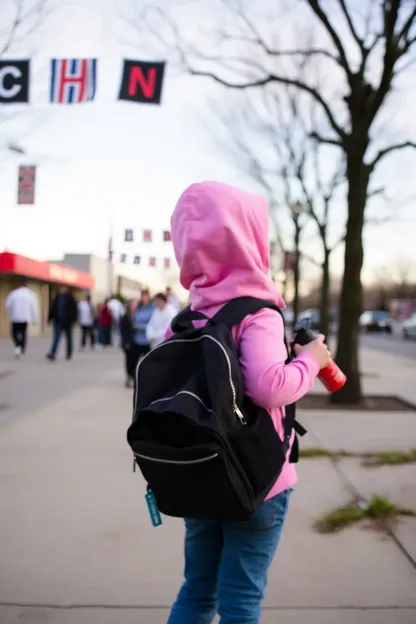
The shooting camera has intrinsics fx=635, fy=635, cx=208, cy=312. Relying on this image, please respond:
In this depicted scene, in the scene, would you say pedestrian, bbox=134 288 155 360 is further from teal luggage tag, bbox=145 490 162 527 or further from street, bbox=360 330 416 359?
street, bbox=360 330 416 359

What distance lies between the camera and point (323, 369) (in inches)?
81.9

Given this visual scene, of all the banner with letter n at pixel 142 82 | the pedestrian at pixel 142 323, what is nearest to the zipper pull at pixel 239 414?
the pedestrian at pixel 142 323

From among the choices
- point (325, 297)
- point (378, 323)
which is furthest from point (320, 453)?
point (378, 323)

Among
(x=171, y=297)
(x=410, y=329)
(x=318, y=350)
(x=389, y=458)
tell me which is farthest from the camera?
(x=410, y=329)

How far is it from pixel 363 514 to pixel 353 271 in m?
5.57

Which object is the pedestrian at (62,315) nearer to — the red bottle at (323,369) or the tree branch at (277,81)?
the tree branch at (277,81)

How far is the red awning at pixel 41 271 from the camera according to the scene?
90.0 ft

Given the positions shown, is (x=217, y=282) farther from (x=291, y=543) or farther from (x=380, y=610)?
(x=291, y=543)

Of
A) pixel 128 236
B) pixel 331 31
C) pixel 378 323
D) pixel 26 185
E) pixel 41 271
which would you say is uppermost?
pixel 331 31

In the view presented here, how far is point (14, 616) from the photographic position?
271 centimetres

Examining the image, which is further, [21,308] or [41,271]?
[41,271]

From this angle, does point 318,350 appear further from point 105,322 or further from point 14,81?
point 105,322

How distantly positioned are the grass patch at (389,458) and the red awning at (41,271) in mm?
24233

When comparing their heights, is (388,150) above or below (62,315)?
above
